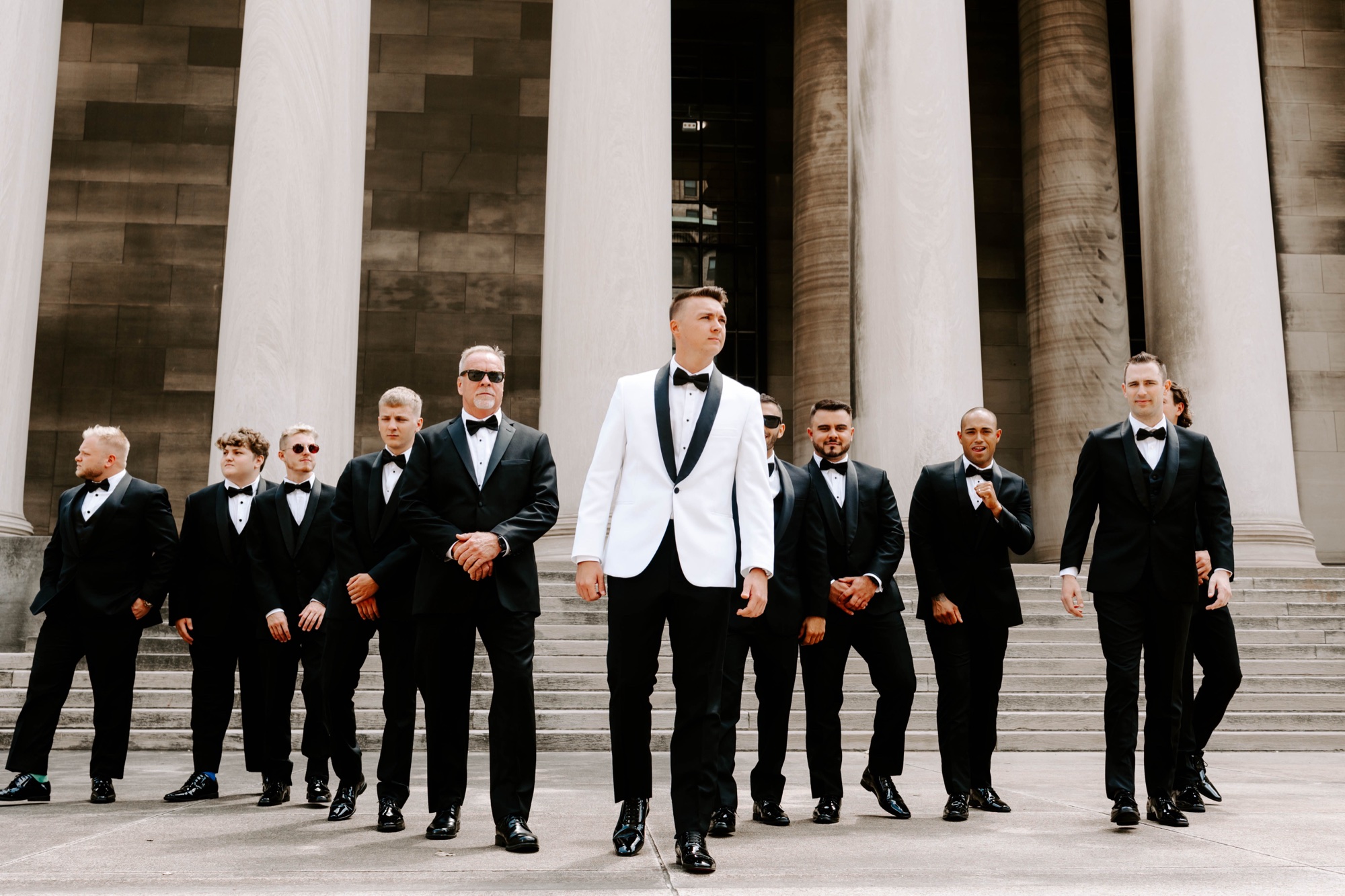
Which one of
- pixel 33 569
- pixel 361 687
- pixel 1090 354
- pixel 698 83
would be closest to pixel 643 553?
pixel 361 687

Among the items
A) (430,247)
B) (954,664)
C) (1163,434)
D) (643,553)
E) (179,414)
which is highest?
(430,247)

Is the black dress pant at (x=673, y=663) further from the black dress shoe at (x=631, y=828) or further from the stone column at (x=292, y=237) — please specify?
the stone column at (x=292, y=237)

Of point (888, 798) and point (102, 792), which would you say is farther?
point (102, 792)

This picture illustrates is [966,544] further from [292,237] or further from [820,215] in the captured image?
[820,215]

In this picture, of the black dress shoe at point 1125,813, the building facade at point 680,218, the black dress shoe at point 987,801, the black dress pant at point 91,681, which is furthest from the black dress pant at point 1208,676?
the building facade at point 680,218

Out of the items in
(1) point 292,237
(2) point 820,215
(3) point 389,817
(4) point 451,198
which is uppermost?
(4) point 451,198

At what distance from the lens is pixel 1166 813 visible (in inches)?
307

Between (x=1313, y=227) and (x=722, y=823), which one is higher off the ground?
(x=1313, y=227)

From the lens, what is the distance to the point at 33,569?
17.5m

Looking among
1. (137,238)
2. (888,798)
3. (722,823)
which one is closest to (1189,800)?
(888,798)

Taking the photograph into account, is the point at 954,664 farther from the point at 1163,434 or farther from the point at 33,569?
the point at 33,569

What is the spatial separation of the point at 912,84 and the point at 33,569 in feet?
50.1

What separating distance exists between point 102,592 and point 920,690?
919cm

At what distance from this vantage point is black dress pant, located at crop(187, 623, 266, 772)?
372 inches
